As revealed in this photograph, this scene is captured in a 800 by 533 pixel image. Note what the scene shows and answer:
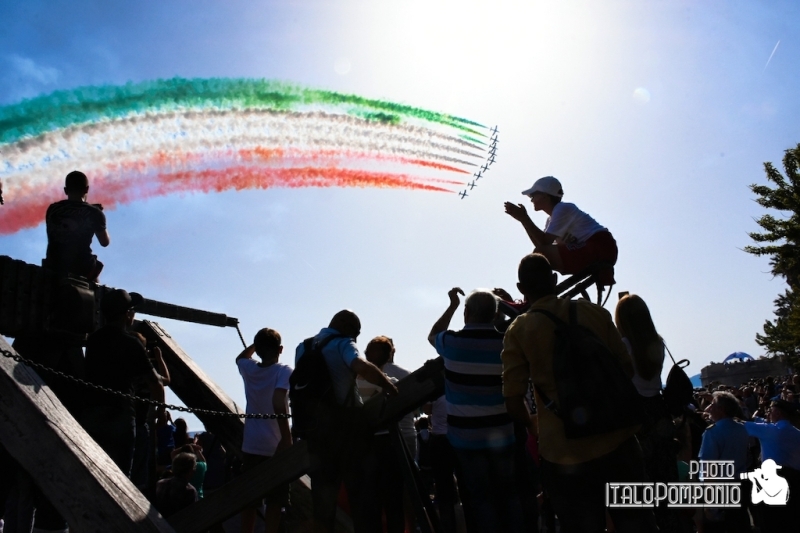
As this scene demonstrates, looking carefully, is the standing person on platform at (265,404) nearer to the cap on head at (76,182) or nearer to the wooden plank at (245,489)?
the wooden plank at (245,489)

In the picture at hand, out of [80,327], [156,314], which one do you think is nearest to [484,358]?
[80,327]

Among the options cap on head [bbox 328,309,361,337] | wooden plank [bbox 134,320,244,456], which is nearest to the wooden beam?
cap on head [bbox 328,309,361,337]

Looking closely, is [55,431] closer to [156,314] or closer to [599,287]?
[599,287]

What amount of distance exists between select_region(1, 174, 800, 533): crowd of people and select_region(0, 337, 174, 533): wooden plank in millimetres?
1176

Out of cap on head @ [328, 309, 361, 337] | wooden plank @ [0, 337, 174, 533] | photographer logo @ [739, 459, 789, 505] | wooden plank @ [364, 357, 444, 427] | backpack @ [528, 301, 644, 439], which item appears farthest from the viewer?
photographer logo @ [739, 459, 789, 505]

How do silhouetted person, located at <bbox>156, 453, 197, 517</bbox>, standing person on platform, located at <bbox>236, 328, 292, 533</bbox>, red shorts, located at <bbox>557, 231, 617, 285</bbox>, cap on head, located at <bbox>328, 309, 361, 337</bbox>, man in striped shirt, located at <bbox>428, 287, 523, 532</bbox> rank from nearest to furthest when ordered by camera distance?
man in striped shirt, located at <bbox>428, 287, 523, 532</bbox>
red shorts, located at <bbox>557, 231, 617, 285</bbox>
cap on head, located at <bbox>328, 309, 361, 337</bbox>
silhouetted person, located at <bbox>156, 453, 197, 517</bbox>
standing person on platform, located at <bbox>236, 328, 292, 533</bbox>

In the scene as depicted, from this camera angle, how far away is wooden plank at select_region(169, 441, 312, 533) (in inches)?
188

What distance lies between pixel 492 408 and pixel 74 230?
3840mm

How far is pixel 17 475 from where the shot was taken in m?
4.14

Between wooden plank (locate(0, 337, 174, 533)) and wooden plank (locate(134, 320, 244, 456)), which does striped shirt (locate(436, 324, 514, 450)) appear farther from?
wooden plank (locate(134, 320, 244, 456))

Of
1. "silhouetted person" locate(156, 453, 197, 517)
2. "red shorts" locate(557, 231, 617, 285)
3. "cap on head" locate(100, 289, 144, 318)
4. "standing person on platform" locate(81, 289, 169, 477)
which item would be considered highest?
"red shorts" locate(557, 231, 617, 285)

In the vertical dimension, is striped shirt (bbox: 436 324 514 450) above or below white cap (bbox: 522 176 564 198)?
below

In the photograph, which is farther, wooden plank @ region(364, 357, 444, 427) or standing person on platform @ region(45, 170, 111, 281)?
standing person on platform @ region(45, 170, 111, 281)

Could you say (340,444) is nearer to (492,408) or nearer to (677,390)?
(492,408)
